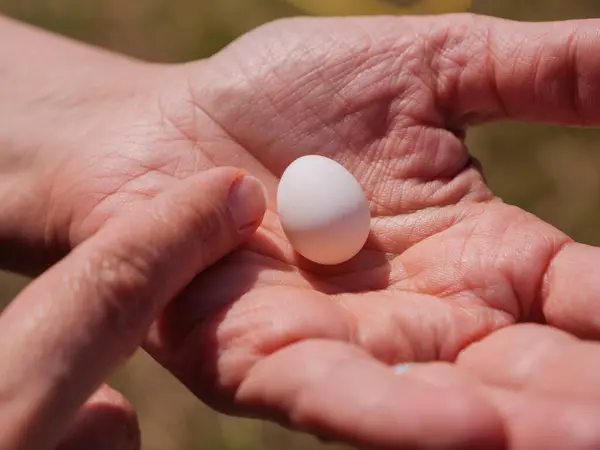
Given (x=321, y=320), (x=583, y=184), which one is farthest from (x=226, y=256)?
(x=583, y=184)

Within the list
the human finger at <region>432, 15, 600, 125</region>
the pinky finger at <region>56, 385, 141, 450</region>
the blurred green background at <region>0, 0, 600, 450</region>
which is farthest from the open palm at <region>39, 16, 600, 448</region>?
the blurred green background at <region>0, 0, 600, 450</region>

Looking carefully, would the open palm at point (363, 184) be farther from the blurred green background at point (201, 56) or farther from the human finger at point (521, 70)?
the blurred green background at point (201, 56)

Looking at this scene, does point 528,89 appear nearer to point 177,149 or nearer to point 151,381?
point 177,149

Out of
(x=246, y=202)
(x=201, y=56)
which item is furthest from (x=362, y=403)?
(x=201, y=56)

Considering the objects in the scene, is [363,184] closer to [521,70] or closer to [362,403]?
[521,70]

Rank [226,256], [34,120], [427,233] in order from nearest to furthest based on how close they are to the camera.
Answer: [226,256] < [427,233] < [34,120]

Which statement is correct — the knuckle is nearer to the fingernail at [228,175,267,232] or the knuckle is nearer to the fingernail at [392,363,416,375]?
the fingernail at [228,175,267,232]

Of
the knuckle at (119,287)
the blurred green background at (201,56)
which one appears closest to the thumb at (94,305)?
the knuckle at (119,287)
